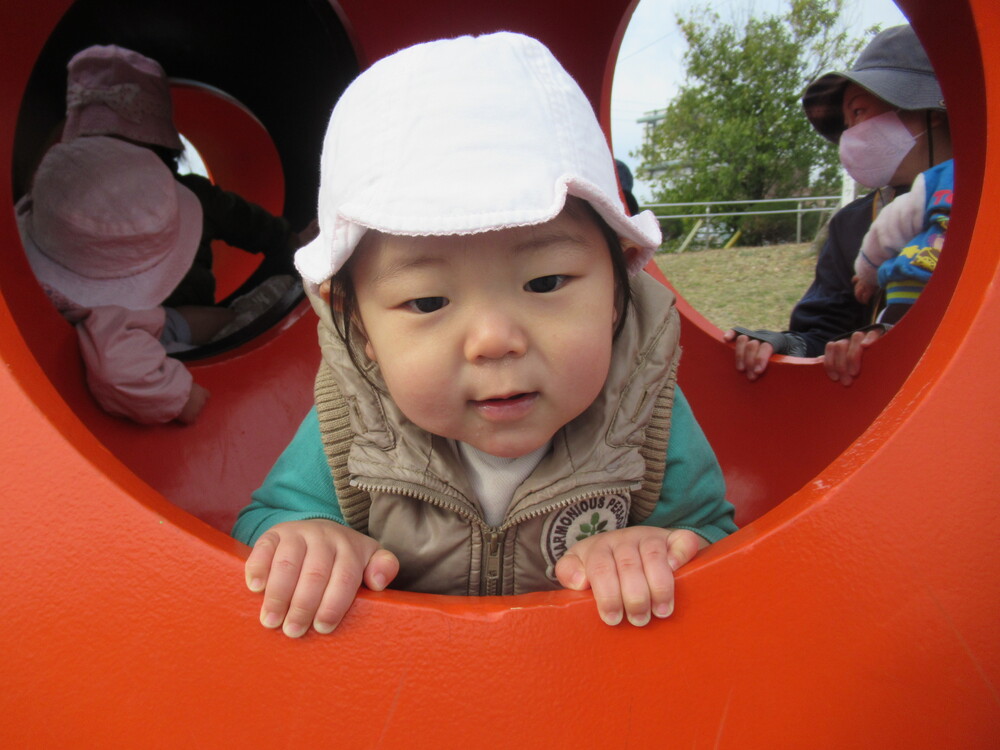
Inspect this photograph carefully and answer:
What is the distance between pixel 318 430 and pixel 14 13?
2.16 feet

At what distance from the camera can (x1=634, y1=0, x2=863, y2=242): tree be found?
1090 cm

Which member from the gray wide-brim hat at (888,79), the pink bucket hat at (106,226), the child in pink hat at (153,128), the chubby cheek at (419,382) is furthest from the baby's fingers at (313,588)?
the gray wide-brim hat at (888,79)

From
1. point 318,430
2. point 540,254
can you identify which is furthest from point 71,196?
point 540,254

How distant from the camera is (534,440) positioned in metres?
0.66

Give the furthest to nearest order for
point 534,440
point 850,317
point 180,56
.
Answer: point 180,56 < point 850,317 < point 534,440

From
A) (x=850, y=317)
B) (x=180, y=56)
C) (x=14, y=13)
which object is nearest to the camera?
(x=14, y=13)

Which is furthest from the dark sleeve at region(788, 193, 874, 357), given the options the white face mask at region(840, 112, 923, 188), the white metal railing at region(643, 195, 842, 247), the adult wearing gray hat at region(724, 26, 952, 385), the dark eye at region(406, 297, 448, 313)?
the white metal railing at region(643, 195, 842, 247)

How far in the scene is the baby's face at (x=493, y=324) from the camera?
0.58 meters

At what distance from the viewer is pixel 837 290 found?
168 centimetres

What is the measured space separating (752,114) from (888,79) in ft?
35.5

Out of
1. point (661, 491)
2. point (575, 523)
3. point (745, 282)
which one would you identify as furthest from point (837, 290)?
point (745, 282)

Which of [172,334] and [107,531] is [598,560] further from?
[172,334]

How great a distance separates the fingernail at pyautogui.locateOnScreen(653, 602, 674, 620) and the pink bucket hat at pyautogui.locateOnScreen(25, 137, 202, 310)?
110cm

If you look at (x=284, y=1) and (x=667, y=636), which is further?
(x=284, y=1)
